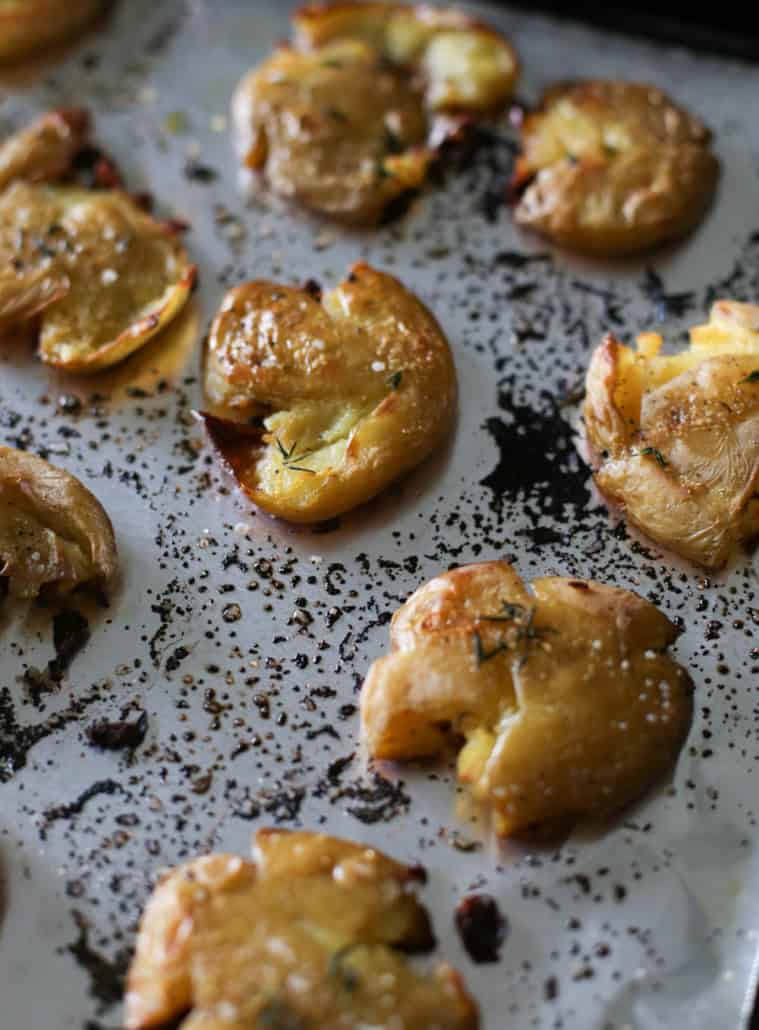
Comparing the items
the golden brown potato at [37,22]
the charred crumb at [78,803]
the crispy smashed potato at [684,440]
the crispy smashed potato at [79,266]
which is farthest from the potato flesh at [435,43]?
the charred crumb at [78,803]

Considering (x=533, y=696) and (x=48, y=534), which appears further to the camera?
(x=48, y=534)

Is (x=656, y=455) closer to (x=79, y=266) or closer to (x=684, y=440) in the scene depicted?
(x=684, y=440)

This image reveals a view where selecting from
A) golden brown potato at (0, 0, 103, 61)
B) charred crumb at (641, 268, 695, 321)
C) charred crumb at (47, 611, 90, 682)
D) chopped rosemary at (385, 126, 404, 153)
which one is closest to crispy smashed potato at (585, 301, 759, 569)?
charred crumb at (641, 268, 695, 321)

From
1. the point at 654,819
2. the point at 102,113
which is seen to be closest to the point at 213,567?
the point at 654,819

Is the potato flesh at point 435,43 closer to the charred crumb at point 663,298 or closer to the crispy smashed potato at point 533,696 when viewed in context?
the charred crumb at point 663,298

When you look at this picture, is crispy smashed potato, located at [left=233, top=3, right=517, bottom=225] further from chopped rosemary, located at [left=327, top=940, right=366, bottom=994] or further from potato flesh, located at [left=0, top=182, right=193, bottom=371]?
chopped rosemary, located at [left=327, top=940, right=366, bottom=994]

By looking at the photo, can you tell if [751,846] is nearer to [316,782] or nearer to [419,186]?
[316,782]

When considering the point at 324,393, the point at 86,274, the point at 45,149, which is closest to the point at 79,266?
the point at 86,274
